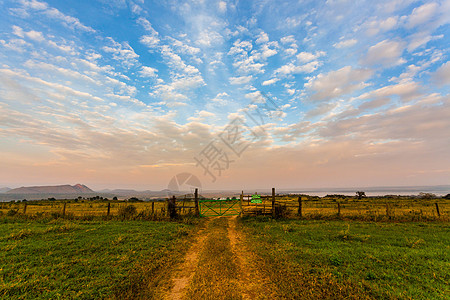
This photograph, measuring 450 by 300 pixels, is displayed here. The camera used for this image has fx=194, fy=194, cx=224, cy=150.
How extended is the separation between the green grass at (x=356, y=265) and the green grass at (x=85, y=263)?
3881 mm

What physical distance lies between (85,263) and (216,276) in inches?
181

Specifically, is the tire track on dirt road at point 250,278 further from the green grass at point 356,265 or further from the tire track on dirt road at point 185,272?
the tire track on dirt road at point 185,272

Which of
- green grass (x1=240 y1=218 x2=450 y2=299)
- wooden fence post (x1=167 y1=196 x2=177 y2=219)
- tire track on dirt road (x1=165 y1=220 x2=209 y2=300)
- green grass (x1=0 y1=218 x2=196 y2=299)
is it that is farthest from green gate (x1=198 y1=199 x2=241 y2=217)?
tire track on dirt road (x1=165 y1=220 x2=209 y2=300)

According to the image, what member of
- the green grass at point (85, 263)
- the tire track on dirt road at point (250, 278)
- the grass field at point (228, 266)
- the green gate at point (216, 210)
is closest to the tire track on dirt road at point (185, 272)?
the grass field at point (228, 266)

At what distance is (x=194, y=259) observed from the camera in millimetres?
7727

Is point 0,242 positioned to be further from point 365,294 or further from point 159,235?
point 365,294

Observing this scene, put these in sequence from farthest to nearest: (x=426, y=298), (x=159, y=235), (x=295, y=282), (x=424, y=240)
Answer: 1. (x=159, y=235)
2. (x=424, y=240)
3. (x=295, y=282)
4. (x=426, y=298)

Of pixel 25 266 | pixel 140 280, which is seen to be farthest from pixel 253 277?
pixel 25 266

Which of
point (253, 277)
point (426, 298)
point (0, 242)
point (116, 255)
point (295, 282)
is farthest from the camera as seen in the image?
→ point (0, 242)

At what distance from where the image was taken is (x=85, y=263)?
6.70 m

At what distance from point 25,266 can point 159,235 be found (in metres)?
5.42

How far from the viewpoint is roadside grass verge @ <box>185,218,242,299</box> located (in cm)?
502

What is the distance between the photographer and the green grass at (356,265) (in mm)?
4953

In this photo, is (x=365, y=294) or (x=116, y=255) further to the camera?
(x=116, y=255)
